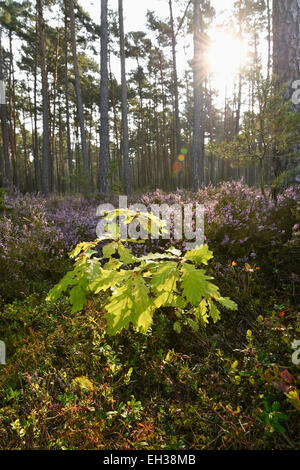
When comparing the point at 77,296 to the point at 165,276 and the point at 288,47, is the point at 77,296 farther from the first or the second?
the point at 288,47

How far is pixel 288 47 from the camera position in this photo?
4.70m

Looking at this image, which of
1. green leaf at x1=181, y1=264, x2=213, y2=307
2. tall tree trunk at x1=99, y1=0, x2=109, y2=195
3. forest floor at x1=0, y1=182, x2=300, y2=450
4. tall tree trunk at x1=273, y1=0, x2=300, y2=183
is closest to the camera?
green leaf at x1=181, y1=264, x2=213, y2=307

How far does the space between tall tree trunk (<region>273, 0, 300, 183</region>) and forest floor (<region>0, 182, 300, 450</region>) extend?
6.28 ft

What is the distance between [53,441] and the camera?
66.0 inches

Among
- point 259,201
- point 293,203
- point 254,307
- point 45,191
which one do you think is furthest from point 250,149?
point 45,191

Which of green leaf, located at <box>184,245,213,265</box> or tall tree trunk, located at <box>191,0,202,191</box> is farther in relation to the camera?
tall tree trunk, located at <box>191,0,202,191</box>

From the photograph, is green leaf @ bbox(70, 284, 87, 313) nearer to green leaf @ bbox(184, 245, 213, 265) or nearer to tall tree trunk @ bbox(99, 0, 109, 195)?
green leaf @ bbox(184, 245, 213, 265)

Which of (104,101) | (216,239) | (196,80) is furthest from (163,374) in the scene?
(196,80)

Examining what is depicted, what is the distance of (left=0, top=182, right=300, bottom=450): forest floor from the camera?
1.62 m

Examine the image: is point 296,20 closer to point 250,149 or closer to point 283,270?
point 250,149

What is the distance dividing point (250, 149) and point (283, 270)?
2610 mm

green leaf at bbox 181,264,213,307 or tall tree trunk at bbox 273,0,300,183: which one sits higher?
tall tree trunk at bbox 273,0,300,183

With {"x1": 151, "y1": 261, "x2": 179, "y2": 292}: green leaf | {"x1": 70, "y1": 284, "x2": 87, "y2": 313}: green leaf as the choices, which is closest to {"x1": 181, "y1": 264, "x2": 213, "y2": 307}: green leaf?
{"x1": 151, "y1": 261, "x2": 179, "y2": 292}: green leaf
